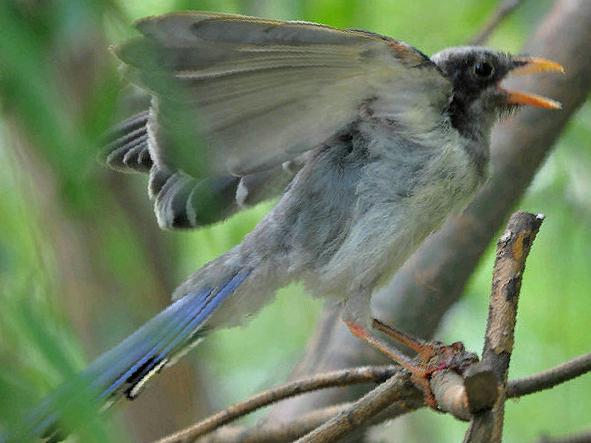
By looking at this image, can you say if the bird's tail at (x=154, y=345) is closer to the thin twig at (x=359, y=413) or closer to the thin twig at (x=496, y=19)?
the thin twig at (x=359, y=413)

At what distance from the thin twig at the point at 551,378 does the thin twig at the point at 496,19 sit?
1.48 m

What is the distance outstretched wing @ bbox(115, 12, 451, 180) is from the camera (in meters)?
2.26

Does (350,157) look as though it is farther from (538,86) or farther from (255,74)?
(538,86)

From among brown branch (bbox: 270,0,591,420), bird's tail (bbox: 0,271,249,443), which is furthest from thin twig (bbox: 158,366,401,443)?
brown branch (bbox: 270,0,591,420)

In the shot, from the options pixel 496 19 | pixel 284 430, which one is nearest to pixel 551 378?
pixel 284 430

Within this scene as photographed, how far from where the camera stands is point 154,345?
2758mm

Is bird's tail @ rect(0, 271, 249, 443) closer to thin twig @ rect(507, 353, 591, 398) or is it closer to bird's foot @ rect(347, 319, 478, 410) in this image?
bird's foot @ rect(347, 319, 478, 410)

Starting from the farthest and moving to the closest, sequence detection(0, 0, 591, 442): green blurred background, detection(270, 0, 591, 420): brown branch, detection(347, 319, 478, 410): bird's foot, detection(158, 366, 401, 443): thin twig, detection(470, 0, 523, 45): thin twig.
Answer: detection(470, 0, 523, 45): thin twig < detection(270, 0, 591, 420): brown branch < detection(158, 366, 401, 443): thin twig < detection(347, 319, 478, 410): bird's foot < detection(0, 0, 591, 442): green blurred background

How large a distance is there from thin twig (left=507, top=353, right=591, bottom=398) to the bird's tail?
2.67ft

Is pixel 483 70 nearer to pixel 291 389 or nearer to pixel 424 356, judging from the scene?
pixel 424 356

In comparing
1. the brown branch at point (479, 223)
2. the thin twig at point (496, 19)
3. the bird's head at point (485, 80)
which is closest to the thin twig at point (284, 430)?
the brown branch at point (479, 223)

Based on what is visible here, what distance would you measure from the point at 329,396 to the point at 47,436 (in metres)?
1.31

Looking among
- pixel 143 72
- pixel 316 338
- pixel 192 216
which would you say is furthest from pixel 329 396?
pixel 143 72

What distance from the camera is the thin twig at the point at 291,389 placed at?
253cm
